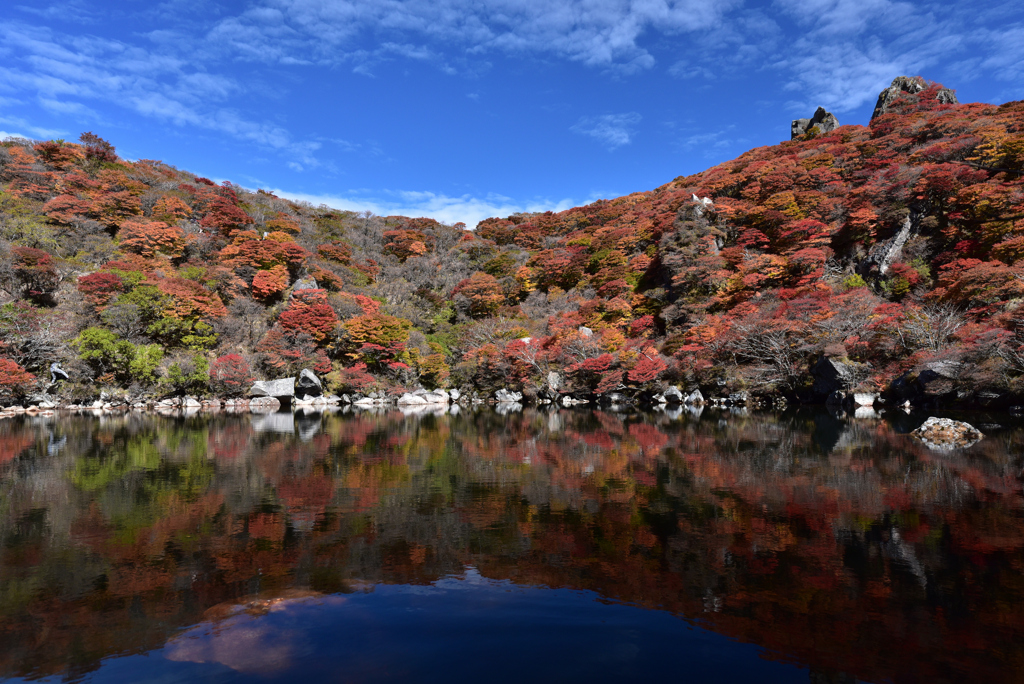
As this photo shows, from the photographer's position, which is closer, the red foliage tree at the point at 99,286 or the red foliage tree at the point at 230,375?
the red foliage tree at the point at 99,286

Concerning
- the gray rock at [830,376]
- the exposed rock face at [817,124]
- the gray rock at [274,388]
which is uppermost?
the exposed rock face at [817,124]

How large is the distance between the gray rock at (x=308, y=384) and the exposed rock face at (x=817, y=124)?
61552 mm

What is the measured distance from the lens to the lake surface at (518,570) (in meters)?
3.88

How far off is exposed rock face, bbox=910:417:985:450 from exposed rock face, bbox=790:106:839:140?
181 ft

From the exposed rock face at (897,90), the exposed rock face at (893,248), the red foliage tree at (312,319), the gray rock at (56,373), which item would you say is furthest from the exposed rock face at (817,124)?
the gray rock at (56,373)

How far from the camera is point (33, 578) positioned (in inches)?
211

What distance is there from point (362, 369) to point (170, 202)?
2645 centimetres

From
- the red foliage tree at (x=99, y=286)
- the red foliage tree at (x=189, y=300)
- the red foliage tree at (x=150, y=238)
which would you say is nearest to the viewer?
the red foliage tree at (x=99, y=286)

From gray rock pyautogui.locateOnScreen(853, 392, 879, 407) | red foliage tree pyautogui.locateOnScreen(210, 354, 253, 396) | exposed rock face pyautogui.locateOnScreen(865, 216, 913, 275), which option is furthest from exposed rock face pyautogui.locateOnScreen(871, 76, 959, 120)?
red foliage tree pyautogui.locateOnScreen(210, 354, 253, 396)

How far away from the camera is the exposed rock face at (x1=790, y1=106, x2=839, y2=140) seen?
57625mm

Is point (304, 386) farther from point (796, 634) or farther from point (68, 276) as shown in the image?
point (796, 634)

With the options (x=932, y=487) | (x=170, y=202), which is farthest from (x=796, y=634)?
(x=170, y=202)

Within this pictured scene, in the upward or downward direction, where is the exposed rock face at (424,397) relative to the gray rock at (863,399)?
downward

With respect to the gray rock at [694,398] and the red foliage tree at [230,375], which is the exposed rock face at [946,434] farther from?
the red foliage tree at [230,375]
